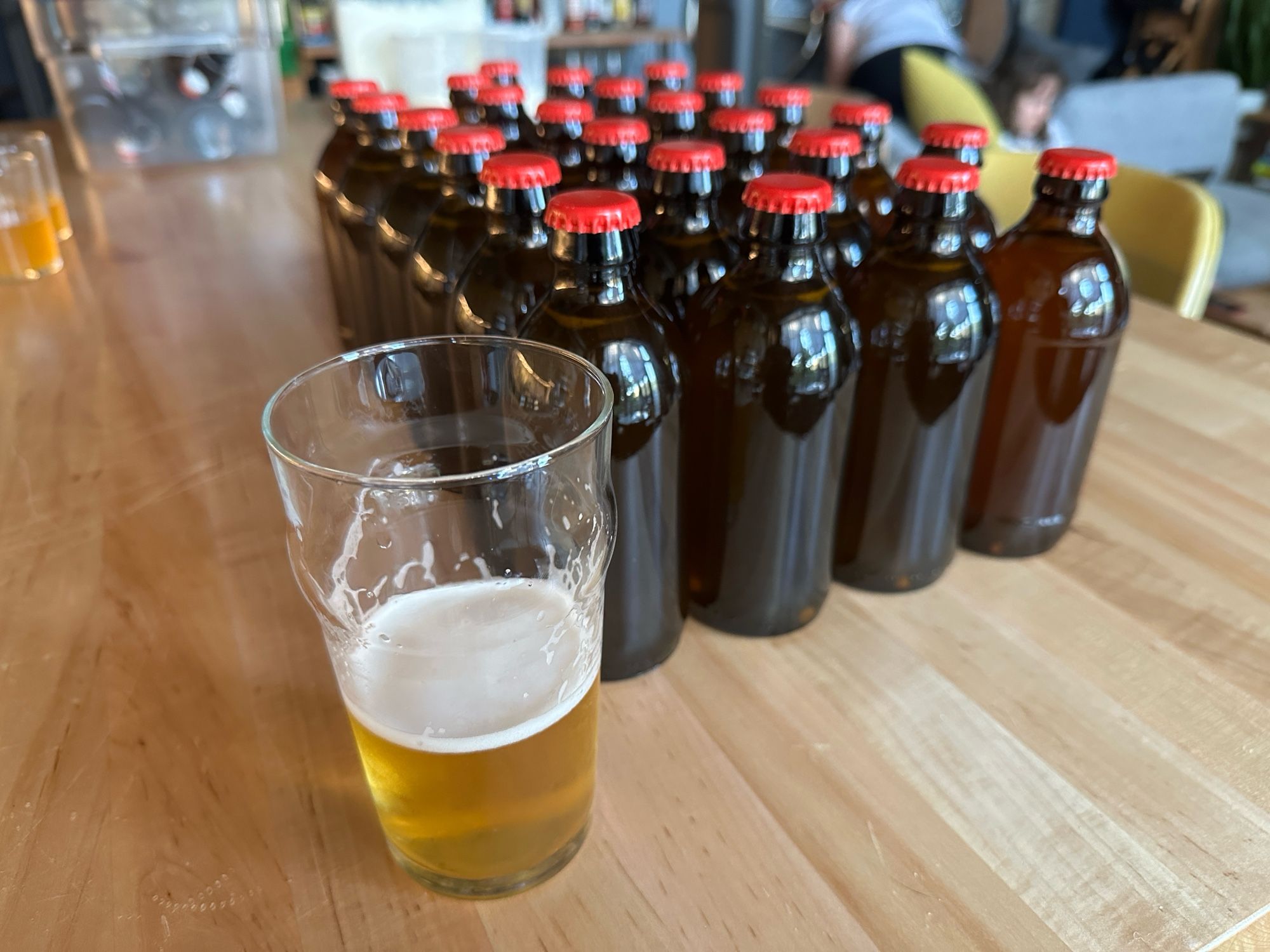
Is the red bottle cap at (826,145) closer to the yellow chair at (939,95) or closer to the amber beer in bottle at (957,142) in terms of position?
the amber beer in bottle at (957,142)

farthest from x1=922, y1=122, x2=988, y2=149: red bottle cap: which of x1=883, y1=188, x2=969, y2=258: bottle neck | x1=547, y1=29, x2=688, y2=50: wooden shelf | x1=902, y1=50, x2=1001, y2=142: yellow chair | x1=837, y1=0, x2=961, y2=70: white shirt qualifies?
x1=547, y1=29, x2=688, y2=50: wooden shelf

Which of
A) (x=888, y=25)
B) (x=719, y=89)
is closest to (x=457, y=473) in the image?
(x=719, y=89)

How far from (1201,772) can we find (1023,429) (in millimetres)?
237

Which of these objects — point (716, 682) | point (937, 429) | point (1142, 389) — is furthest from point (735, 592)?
point (1142, 389)

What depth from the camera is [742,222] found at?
1.56ft

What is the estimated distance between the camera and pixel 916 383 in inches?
21.1

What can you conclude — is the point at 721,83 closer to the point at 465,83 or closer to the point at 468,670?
the point at 465,83

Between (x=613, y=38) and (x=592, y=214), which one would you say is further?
(x=613, y=38)

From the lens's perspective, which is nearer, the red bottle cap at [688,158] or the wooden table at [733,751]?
the wooden table at [733,751]

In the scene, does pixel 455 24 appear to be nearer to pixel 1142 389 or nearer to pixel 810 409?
pixel 1142 389

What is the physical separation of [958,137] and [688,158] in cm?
19

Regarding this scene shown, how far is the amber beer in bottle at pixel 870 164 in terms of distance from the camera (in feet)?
2.18

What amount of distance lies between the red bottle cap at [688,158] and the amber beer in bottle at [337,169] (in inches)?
17.5

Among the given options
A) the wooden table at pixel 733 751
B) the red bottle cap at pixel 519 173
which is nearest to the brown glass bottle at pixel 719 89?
the red bottle cap at pixel 519 173
